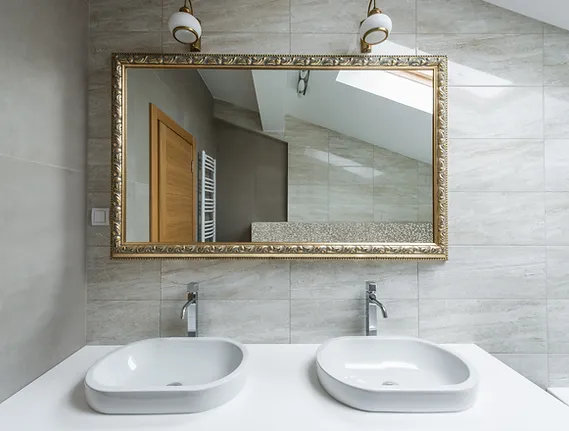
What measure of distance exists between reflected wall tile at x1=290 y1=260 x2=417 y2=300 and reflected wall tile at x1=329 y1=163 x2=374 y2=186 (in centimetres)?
33

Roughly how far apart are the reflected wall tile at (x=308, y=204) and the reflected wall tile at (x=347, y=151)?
133mm

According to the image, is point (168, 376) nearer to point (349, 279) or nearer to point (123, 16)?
point (349, 279)

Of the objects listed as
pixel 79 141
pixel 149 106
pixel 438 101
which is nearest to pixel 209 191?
pixel 149 106

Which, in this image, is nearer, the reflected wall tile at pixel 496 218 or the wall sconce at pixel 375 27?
the wall sconce at pixel 375 27

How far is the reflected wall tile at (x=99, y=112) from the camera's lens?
1.41 m

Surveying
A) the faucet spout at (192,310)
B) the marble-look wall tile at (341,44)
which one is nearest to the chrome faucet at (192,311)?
the faucet spout at (192,310)

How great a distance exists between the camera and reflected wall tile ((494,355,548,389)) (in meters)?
1.43

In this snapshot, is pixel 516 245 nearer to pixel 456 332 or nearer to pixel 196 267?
pixel 456 332

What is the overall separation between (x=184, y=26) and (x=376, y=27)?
0.67 m

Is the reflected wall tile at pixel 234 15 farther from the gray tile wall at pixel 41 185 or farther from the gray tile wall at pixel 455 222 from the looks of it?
the gray tile wall at pixel 41 185

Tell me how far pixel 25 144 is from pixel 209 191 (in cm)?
61

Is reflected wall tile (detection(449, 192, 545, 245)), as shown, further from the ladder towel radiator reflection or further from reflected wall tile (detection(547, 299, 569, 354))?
the ladder towel radiator reflection

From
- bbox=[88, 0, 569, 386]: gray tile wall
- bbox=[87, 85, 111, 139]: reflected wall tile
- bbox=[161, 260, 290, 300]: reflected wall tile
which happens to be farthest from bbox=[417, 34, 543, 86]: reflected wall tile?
bbox=[87, 85, 111, 139]: reflected wall tile

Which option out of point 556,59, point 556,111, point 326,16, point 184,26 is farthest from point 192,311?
point 556,59
